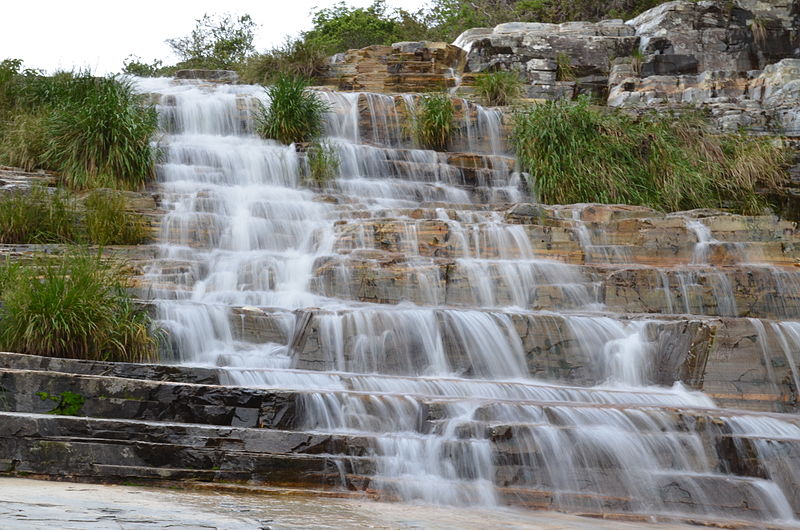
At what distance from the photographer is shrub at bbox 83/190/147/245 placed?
8.33m

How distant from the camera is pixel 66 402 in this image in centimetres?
479

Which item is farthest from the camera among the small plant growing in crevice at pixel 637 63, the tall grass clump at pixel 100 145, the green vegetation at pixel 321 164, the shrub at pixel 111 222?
the small plant growing in crevice at pixel 637 63

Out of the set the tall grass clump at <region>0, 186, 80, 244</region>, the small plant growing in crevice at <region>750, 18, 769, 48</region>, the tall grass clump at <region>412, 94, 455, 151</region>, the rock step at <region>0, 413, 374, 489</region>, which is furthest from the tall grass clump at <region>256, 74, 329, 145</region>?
the small plant growing in crevice at <region>750, 18, 769, 48</region>

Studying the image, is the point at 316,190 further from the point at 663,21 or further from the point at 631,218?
the point at 663,21

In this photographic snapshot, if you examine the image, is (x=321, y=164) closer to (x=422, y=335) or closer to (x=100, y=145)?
(x=100, y=145)

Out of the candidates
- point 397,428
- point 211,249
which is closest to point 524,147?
point 211,249

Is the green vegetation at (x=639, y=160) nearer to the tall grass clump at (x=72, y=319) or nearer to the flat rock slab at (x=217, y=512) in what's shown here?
the tall grass clump at (x=72, y=319)

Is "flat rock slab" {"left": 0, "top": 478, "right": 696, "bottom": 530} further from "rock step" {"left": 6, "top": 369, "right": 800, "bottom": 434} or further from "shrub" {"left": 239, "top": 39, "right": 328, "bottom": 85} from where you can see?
"shrub" {"left": 239, "top": 39, "right": 328, "bottom": 85}

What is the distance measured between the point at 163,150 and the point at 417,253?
14.8 ft

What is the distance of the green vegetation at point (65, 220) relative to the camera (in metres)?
8.22

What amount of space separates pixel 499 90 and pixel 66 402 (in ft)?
34.6

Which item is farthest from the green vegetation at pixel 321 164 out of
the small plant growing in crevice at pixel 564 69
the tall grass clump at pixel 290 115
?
the small plant growing in crevice at pixel 564 69

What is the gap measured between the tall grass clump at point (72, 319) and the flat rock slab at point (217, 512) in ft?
6.23

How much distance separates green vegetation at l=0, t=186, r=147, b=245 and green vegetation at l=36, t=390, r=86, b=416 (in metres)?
3.56
